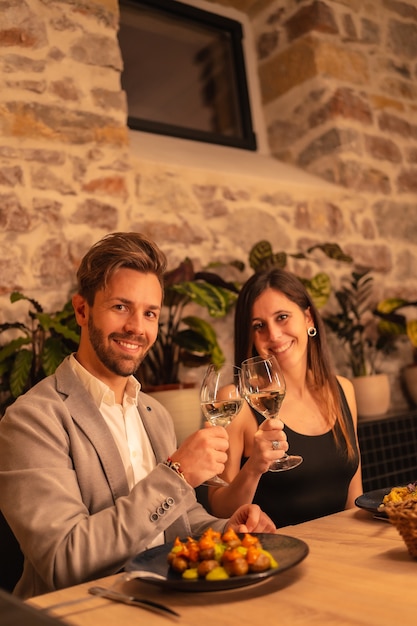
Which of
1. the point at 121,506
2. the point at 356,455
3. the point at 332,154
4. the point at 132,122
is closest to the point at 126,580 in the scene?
the point at 121,506

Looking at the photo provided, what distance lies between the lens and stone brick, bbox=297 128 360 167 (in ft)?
14.0

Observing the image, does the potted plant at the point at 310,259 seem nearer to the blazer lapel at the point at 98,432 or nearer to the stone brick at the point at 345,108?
the stone brick at the point at 345,108

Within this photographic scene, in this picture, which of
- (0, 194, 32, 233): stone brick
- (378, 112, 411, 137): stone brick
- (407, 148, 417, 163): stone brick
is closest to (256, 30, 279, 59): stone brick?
(378, 112, 411, 137): stone brick

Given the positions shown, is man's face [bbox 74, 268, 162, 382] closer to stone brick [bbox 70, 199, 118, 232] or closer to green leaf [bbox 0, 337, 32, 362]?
green leaf [bbox 0, 337, 32, 362]

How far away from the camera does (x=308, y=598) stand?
1.01 m

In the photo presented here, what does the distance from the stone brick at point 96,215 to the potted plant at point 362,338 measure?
1.44m

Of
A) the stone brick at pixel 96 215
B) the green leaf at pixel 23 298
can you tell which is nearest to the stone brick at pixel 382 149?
the stone brick at pixel 96 215

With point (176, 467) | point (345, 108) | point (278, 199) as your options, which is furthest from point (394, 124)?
point (176, 467)

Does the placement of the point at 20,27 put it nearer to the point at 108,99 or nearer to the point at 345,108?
the point at 108,99

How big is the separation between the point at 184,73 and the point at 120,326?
309 centimetres

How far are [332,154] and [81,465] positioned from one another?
325cm

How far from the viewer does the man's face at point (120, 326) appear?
1691 millimetres

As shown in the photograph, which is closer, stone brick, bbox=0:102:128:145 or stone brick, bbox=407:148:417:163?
stone brick, bbox=0:102:128:145

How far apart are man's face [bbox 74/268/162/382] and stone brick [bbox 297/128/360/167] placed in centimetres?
287
